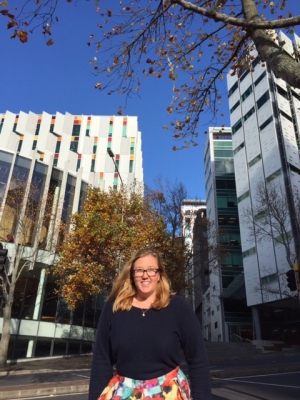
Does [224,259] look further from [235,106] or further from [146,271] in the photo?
[146,271]

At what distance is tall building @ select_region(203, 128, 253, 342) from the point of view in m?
38.5

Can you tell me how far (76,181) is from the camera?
26516 millimetres

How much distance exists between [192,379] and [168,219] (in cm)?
2180

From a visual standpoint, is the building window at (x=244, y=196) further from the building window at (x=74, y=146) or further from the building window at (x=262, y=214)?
the building window at (x=74, y=146)

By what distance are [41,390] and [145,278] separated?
860 centimetres

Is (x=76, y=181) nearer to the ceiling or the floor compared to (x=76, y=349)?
nearer to the ceiling

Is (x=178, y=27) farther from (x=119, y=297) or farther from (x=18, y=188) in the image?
(x=18, y=188)

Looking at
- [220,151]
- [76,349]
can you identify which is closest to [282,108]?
[220,151]

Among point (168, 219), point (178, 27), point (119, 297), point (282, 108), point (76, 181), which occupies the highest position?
point (282, 108)

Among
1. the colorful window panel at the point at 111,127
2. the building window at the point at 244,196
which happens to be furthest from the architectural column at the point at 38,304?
the building window at the point at 244,196

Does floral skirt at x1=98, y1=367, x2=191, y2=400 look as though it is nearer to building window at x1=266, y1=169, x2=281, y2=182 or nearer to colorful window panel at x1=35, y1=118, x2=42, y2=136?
building window at x1=266, y1=169, x2=281, y2=182

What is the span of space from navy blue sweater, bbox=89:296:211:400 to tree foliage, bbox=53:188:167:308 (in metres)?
13.9

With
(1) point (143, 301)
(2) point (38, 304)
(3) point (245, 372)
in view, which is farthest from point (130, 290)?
(2) point (38, 304)

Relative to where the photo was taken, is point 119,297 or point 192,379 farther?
point 119,297
